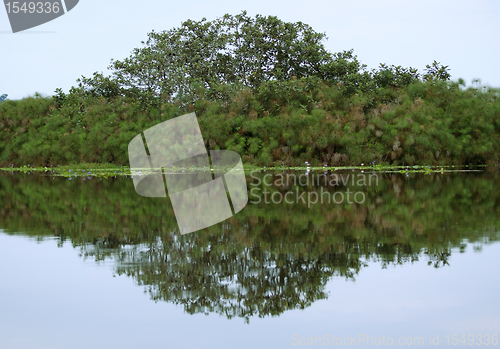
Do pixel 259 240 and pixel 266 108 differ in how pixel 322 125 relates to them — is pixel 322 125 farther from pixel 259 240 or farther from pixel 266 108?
pixel 259 240

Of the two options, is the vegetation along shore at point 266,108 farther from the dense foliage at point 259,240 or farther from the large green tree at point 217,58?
the dense foliage at point 259,240

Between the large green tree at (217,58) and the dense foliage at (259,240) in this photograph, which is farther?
the large green tree at (217,58)

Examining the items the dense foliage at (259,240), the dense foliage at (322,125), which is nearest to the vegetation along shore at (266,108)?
the dense foliage at (322,125)

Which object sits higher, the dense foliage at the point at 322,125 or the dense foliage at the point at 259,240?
the dense foliage at the point at 259,240

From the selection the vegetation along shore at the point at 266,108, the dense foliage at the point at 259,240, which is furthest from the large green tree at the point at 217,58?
→ the dense foliage at the point at 259,240

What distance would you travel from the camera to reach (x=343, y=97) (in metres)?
23.1

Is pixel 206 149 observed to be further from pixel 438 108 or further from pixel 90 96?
pixel 438 108

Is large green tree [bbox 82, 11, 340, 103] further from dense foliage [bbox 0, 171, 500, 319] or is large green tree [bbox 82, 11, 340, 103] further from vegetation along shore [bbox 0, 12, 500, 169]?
dense foliage [bbox 0, 171, 500, 319]

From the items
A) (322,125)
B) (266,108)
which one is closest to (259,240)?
(322,125)

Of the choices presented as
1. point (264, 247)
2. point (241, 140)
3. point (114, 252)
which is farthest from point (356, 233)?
point (241, 140)

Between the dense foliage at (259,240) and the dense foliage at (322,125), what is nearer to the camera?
the dense foliage at (259,240)

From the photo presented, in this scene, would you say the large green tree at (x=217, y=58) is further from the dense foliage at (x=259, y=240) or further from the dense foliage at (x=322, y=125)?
the dense foliage at (x=259, y=240)

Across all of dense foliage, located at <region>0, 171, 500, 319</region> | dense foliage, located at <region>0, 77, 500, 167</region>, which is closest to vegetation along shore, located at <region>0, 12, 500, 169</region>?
dense foliage, located at <region>0, 77, 500, 167</region>

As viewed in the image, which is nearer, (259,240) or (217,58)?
(259,240)
